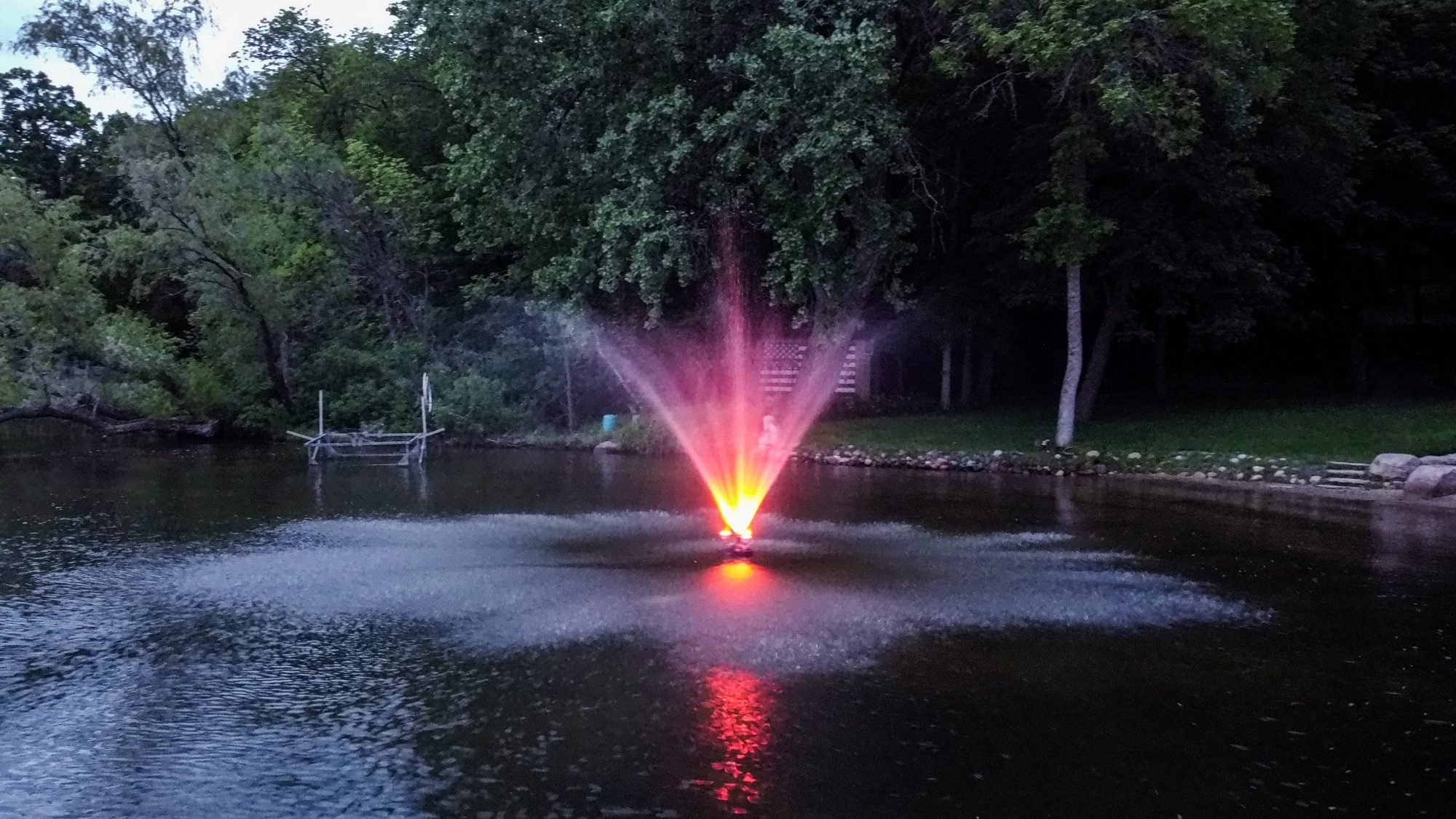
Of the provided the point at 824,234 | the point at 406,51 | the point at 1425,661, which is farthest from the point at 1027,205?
the point at 406,51

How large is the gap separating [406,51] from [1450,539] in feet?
120

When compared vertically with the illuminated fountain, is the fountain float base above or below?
below

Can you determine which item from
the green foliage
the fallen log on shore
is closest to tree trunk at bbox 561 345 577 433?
the green foliage

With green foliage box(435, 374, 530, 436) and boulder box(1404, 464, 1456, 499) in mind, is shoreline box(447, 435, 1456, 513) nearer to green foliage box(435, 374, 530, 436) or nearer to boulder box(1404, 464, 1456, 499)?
boulder box(1404, 464, 1456, 499)

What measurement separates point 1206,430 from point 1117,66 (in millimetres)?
8910

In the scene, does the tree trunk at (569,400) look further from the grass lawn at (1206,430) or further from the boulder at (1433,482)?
the boulder at (1433,482)

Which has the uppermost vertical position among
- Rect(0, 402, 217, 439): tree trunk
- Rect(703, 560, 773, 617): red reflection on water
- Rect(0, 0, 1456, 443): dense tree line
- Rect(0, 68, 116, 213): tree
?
Rect(0, 68, 116, 213): tree

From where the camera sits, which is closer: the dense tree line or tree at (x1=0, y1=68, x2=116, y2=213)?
the dense tree line

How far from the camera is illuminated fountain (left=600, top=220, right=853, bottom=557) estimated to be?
27.4 meters

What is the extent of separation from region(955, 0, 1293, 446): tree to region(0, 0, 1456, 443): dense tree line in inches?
3.4

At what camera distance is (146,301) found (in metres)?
40.7

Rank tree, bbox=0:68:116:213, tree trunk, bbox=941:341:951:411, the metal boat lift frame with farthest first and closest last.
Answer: tree, bbox=0:68:116:213
tree trunk, bbox=941:341:951:411
the metal boat lift frame

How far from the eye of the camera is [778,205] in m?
25.6

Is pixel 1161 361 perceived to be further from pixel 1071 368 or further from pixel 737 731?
pixel 737 731
